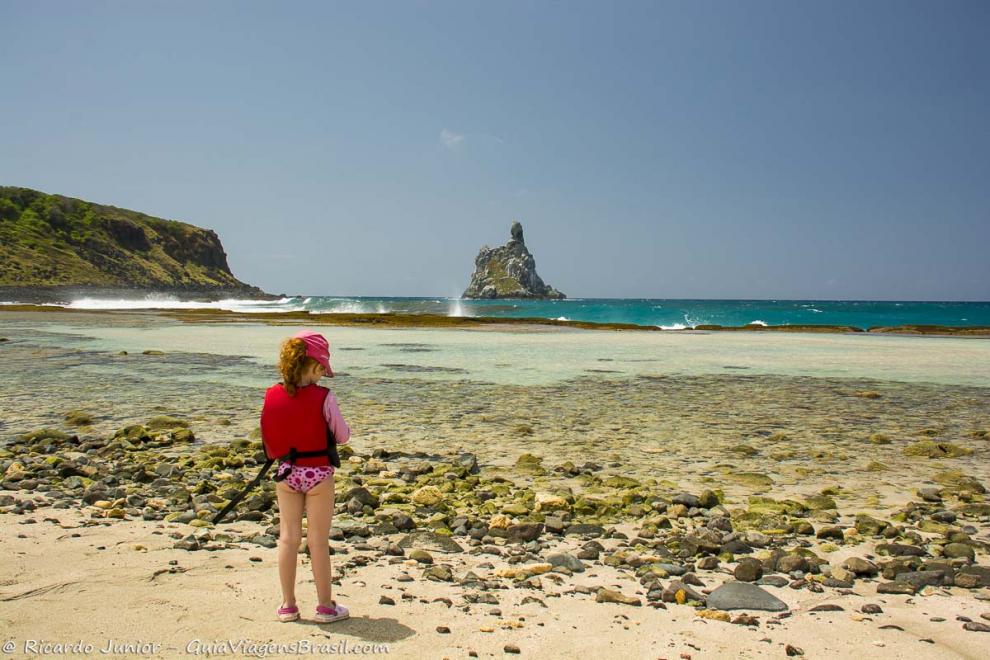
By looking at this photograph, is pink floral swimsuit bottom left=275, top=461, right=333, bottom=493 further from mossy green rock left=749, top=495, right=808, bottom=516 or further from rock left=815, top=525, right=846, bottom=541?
mossy green rock left=749, top=495, right=808, bottom=516

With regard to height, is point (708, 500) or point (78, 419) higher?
point (708, 500)

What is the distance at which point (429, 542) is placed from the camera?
640cm

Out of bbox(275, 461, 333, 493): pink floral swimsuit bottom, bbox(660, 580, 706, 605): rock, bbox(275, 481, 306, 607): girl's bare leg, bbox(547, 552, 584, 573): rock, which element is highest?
bbox(275, 461, 333, 493): pink floral swimsuit bottom

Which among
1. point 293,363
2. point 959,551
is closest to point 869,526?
point 959,551

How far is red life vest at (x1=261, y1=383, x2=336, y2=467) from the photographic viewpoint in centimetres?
465

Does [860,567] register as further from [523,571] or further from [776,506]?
[523,571]

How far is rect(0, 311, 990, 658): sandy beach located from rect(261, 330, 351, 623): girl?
31cm

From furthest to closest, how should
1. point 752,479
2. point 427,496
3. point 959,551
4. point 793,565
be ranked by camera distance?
1. point 752,479
2. point 427,496
3. point 959,551
4. point 793,565

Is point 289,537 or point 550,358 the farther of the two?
point 550,358

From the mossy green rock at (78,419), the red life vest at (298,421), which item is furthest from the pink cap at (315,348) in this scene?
the mossy green rock at (78,419)

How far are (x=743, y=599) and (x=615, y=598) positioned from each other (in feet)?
3.26

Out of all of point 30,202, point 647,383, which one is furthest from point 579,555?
point 30,202

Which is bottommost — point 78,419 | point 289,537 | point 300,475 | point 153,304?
point 78,419

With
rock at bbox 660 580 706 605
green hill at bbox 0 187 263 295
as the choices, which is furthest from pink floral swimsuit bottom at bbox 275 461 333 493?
green hill at bbox 0 187 263 295
